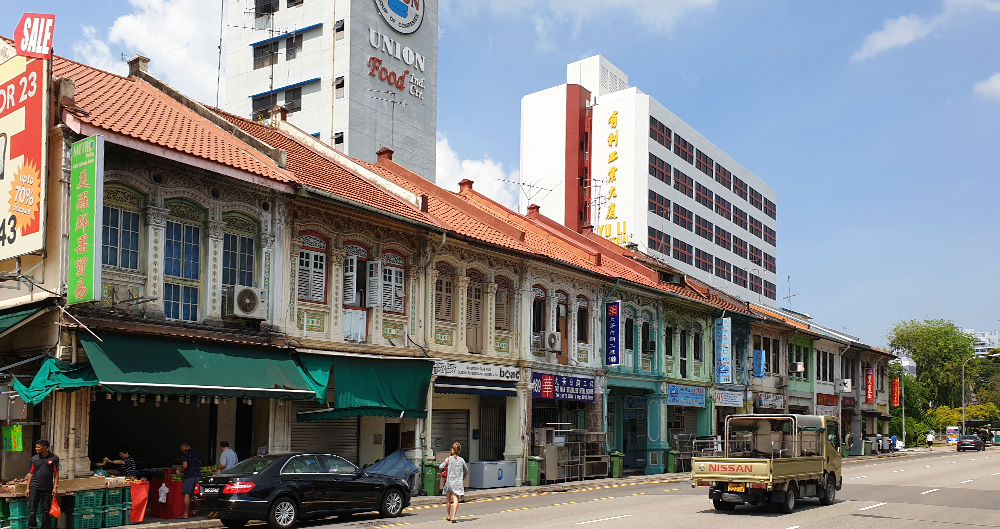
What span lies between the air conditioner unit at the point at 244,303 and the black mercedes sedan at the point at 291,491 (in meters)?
3.74

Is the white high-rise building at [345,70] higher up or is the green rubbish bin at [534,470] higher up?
the white high-rise building at [345,70]

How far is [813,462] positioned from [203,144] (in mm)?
15711

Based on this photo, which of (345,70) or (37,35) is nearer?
(37,35)

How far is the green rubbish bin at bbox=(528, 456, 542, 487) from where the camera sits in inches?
1144

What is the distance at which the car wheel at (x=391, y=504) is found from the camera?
19.4 metres

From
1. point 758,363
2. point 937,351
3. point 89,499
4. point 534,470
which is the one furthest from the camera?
point 937,351

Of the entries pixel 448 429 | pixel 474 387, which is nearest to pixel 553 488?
pixel 448 429

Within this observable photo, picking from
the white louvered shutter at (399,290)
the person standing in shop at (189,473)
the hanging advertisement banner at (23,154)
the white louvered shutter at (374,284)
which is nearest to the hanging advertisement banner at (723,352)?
the white louvered shutter at (399,290)

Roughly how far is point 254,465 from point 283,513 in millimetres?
1042

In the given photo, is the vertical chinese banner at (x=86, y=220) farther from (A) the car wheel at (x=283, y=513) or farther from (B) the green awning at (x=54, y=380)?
(A) the car wheel at (x=283, y=513)

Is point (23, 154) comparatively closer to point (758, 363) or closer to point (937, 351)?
point (758, 363)

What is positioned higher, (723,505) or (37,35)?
(37,35)

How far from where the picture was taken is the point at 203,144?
69.3 feet

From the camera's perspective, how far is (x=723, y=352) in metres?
42.0
